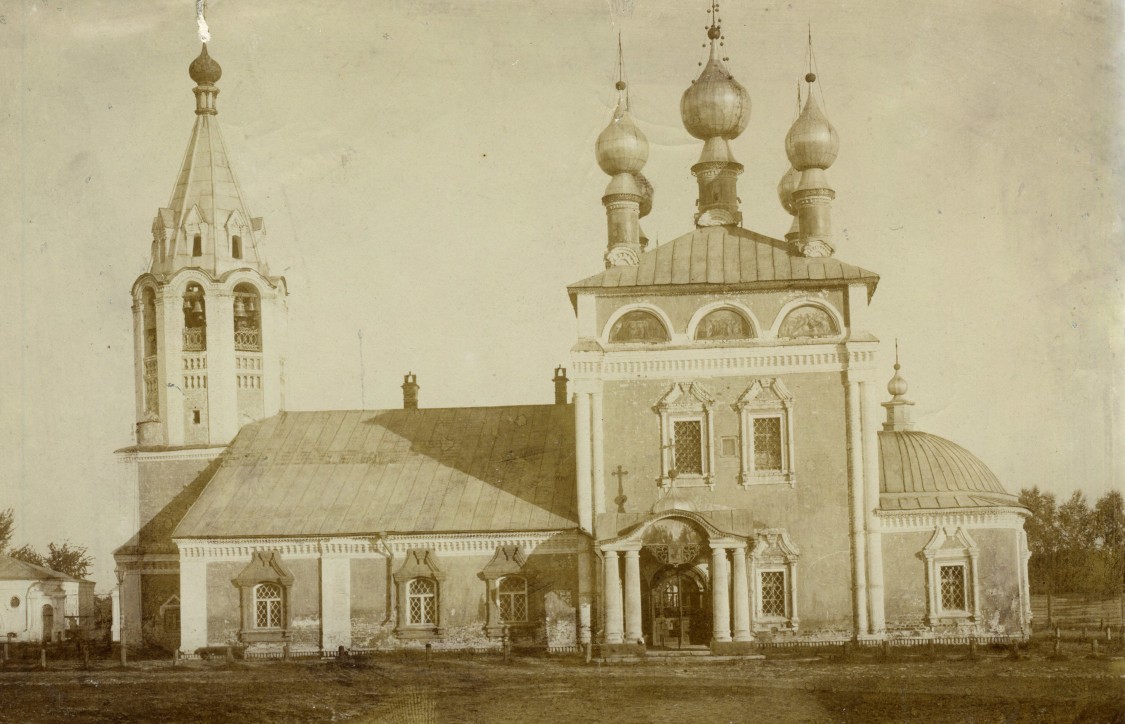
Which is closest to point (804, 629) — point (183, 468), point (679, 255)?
point (679, 255)

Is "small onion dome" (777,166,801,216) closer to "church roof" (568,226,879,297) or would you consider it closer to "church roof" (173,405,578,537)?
"church roof" (568,226,879,297)

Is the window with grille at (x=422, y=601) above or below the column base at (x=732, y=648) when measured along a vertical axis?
above

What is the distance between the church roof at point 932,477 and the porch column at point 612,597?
4848 mm

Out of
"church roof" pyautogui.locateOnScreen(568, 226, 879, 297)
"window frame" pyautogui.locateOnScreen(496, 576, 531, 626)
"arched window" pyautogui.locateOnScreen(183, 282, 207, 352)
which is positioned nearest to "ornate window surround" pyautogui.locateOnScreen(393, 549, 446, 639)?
"window frame" pyautogui.locateOnScreen(496, 576, 531, 626)

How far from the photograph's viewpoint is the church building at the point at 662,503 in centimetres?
2330

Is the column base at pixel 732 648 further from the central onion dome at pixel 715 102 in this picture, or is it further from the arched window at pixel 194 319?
the arched window at pixel 194 319

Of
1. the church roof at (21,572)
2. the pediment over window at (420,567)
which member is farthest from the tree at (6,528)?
the pediment over window at (420,567)

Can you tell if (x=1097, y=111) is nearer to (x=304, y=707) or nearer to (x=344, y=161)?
(x=344, y=161)

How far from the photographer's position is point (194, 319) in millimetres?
28094

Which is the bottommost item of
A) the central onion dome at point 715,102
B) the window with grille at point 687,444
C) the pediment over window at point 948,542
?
the pediment over window at point 948,542

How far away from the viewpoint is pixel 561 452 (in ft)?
85.7

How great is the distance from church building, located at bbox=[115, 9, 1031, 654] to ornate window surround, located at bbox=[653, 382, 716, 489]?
0.13 feet

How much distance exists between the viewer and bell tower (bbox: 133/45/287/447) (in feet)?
91.0

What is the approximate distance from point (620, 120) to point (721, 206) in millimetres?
2516
